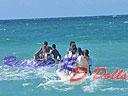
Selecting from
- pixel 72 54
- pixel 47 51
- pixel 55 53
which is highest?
pixel 47 51

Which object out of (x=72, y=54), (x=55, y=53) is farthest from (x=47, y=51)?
(x=72, y=54)

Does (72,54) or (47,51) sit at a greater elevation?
(47,51)

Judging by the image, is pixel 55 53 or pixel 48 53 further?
pixel 48 53

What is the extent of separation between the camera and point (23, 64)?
2116cm

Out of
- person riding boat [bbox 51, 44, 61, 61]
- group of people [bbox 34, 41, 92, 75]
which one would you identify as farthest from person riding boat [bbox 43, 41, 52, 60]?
person riding boat [bbox 51, 44, 61, 61]

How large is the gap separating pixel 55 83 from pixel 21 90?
127 cm

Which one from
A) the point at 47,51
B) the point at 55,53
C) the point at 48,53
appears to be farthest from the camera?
the point at 47,51

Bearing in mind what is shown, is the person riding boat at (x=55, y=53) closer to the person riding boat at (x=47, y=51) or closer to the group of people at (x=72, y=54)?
the group of people at (x=72, y=54)

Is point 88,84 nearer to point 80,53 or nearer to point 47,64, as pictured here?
point 80,53

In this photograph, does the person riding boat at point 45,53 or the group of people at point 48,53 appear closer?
the group of people at point 48,53

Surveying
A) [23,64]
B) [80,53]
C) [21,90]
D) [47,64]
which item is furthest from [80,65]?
[23,64]

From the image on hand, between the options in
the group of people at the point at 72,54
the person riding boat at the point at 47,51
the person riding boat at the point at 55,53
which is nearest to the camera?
the group of people at the point at 72,54

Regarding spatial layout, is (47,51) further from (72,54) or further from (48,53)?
(72,54)

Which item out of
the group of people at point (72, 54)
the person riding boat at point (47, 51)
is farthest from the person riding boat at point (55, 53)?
the person riding boat at point (47, 51)
